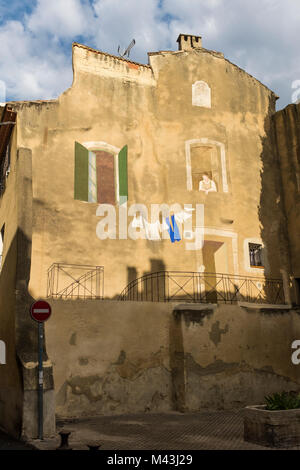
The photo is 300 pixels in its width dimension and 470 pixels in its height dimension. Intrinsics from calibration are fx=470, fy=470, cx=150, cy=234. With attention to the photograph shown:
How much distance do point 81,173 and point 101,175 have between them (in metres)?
0.90

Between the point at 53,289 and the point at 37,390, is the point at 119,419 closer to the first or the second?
the point at 37,390

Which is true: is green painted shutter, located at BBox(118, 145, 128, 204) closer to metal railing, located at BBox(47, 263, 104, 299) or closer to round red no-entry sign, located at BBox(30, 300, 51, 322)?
metal railing, located at BBox(47, 263, 104, 299)

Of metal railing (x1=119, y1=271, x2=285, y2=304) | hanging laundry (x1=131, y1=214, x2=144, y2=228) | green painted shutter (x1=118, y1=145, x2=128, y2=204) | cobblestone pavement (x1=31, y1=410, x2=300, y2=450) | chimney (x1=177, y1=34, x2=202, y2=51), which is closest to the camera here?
cobblestone pavement (x1=31, y1=410, x2=300, y2=450)

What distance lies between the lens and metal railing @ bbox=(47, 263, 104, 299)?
16375mm

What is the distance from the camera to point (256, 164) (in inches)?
840

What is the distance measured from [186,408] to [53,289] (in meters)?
5.98

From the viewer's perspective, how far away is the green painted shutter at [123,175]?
18719mm

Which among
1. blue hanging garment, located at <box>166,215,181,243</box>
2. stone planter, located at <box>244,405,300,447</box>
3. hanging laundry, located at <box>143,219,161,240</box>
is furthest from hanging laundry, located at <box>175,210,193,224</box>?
stone planter, located at <box>244,405,300,447</box>

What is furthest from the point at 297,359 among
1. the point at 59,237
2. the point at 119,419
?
the point at 59,237

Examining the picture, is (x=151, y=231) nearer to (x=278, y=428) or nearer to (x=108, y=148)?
(x=108, y=148)

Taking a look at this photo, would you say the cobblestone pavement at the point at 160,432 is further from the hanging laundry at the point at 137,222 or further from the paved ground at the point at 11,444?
the hanging laundry at the point at 137,222

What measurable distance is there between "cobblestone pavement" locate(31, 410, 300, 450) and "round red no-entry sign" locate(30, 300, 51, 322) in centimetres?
240

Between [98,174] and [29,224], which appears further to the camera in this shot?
[98,174]

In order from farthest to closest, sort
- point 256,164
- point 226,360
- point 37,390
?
point 256,164, point 226,360, point 37,390
